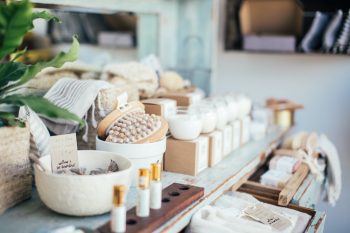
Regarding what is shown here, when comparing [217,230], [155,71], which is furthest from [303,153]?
[217,230]

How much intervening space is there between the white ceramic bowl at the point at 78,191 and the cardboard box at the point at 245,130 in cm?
110

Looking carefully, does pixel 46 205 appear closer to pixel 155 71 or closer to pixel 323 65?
pixel 155 71

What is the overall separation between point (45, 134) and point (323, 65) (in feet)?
7.22

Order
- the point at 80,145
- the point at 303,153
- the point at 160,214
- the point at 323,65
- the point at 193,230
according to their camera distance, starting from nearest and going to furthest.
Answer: the point at 160,214 → the point at 193,230 → the point at 80,145 → the point at 303,153 → the point at 323,65

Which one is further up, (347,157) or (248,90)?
(248,90)

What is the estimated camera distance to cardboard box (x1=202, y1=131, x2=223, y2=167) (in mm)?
1990

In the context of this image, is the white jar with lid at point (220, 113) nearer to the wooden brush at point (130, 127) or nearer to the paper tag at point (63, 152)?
the wooden brush at point (130, 127)

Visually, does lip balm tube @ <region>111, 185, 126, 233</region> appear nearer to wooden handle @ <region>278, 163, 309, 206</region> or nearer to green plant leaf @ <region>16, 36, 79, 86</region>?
green plant leaf @ <region>16, 36, 79, 86</region>

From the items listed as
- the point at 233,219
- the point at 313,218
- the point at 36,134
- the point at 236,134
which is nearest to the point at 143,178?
the point at 233,219

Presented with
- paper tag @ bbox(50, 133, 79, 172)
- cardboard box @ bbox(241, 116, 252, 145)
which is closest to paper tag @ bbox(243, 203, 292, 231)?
paper tag @ bbox(50, 133, 79, 172)

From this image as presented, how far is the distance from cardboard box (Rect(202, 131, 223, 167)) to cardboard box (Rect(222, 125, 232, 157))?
0.05 metres

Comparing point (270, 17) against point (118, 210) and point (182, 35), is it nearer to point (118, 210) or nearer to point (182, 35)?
point (182, 35)

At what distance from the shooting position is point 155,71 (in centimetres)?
255

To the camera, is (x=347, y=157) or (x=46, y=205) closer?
(x=46, y=205)
